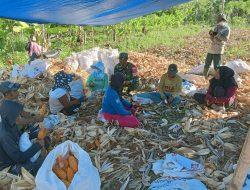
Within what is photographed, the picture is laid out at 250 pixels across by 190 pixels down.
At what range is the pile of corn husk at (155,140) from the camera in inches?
165

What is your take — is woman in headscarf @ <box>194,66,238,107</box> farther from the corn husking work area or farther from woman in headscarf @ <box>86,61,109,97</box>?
woman in headscarf @ <box>86,61,109,97</box>

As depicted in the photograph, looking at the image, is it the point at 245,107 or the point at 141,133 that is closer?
the point at 141,133

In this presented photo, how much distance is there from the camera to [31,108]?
6.55 meters

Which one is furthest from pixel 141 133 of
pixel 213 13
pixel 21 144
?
pixel 213 13

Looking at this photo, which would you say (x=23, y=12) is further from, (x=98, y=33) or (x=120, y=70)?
(x=98, y=33)

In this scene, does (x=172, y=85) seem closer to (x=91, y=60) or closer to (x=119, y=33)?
(x=91, y=60)

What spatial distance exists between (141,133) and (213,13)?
55.4 feet

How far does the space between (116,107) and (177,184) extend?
5.74ft

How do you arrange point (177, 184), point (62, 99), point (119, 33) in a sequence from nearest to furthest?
point (177, 184) < point (62, 99) < point (119, 33)

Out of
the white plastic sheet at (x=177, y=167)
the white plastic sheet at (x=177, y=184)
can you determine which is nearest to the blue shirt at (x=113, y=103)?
the white plastic sheet at (x=177, y=167)

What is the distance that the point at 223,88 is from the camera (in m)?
5.91

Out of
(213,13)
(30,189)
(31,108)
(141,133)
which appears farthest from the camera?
(213,13)

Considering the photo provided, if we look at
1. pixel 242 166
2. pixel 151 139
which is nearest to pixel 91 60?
pixel 151 139

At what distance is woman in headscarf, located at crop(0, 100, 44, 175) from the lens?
3.78 m
